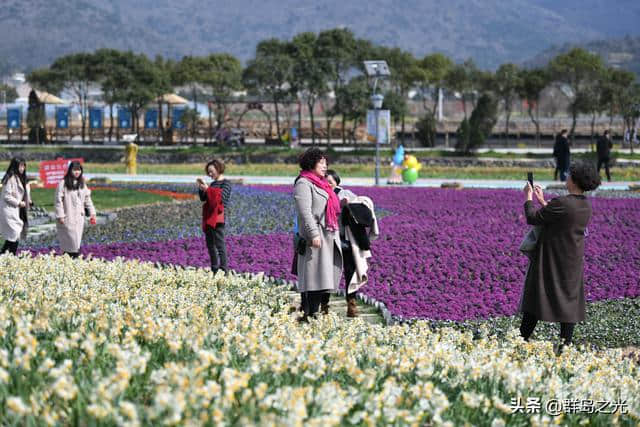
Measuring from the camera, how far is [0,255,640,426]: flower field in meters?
4.00

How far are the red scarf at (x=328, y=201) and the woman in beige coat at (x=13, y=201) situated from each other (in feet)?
18.1

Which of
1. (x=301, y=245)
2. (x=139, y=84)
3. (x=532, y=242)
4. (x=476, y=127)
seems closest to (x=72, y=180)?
(x=301, y=245)

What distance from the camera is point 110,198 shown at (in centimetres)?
2159

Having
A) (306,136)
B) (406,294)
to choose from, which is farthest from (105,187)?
(306,136)

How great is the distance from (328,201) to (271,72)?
42816 mm

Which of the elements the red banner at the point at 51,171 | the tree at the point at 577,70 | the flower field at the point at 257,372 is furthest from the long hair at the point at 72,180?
A: the tree at the point at 577,70

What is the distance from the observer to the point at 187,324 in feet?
19.5

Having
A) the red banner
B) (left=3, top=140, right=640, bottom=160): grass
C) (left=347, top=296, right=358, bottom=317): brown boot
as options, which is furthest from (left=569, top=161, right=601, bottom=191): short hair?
(left=3, top=140, right=640, bottom=160): grass

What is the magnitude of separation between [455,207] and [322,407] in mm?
14677

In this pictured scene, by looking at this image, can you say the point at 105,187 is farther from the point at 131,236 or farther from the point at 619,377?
the point at 619,377

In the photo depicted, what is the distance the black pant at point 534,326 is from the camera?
7273 mm

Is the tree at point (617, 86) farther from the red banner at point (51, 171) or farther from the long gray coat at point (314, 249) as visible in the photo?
the long gray coat at point (314, 249)

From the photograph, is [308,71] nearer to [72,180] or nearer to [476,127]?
[476,127]

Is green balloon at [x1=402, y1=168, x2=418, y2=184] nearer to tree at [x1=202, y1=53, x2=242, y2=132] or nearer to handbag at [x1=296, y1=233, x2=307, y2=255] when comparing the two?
handbag at [x1=296, y1=233, x2=307, y2=255]
